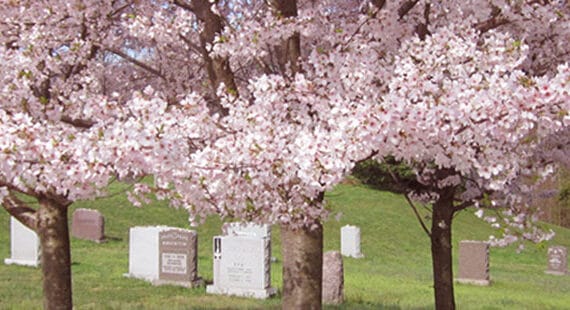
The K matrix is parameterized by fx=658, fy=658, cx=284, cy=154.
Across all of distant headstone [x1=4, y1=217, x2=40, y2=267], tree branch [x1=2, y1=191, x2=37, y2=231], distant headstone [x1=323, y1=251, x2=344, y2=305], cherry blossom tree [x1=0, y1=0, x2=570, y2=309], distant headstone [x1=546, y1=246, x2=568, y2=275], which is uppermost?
cherry blossom tree [x1=0, y1=0, x2=570, y2=309]

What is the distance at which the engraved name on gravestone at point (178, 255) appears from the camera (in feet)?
47.2

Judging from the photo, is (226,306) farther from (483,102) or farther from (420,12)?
(483,102)

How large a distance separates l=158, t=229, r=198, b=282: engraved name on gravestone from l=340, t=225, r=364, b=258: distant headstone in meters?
9.63

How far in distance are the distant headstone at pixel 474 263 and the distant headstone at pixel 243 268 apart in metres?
7.34

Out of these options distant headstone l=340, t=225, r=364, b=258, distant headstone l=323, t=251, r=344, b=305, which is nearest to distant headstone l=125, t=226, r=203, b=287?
distant headstone l=323, t=251, r=344, b=305

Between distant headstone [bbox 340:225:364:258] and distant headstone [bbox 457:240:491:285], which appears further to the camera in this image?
distant headstone [bbox 340:225:364:258]

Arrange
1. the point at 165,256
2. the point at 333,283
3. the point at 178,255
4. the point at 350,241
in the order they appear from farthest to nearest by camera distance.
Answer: the point at 350,241 < the point at 165,256 < the point at 178,255 < the point at 333,283

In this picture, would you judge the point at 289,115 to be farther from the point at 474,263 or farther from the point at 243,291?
the point at 474,263

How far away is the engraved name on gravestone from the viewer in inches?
567

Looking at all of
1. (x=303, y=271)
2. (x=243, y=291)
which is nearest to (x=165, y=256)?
(x=243, y=291)

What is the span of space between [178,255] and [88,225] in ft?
24.1

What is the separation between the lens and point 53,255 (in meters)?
7.82

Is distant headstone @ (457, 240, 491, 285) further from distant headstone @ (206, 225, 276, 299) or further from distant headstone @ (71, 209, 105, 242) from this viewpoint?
distant headstone @ (71, 209, 105, 242)

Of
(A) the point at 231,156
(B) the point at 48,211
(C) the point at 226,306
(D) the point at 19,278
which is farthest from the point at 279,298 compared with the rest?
(A) the point at 231,156
